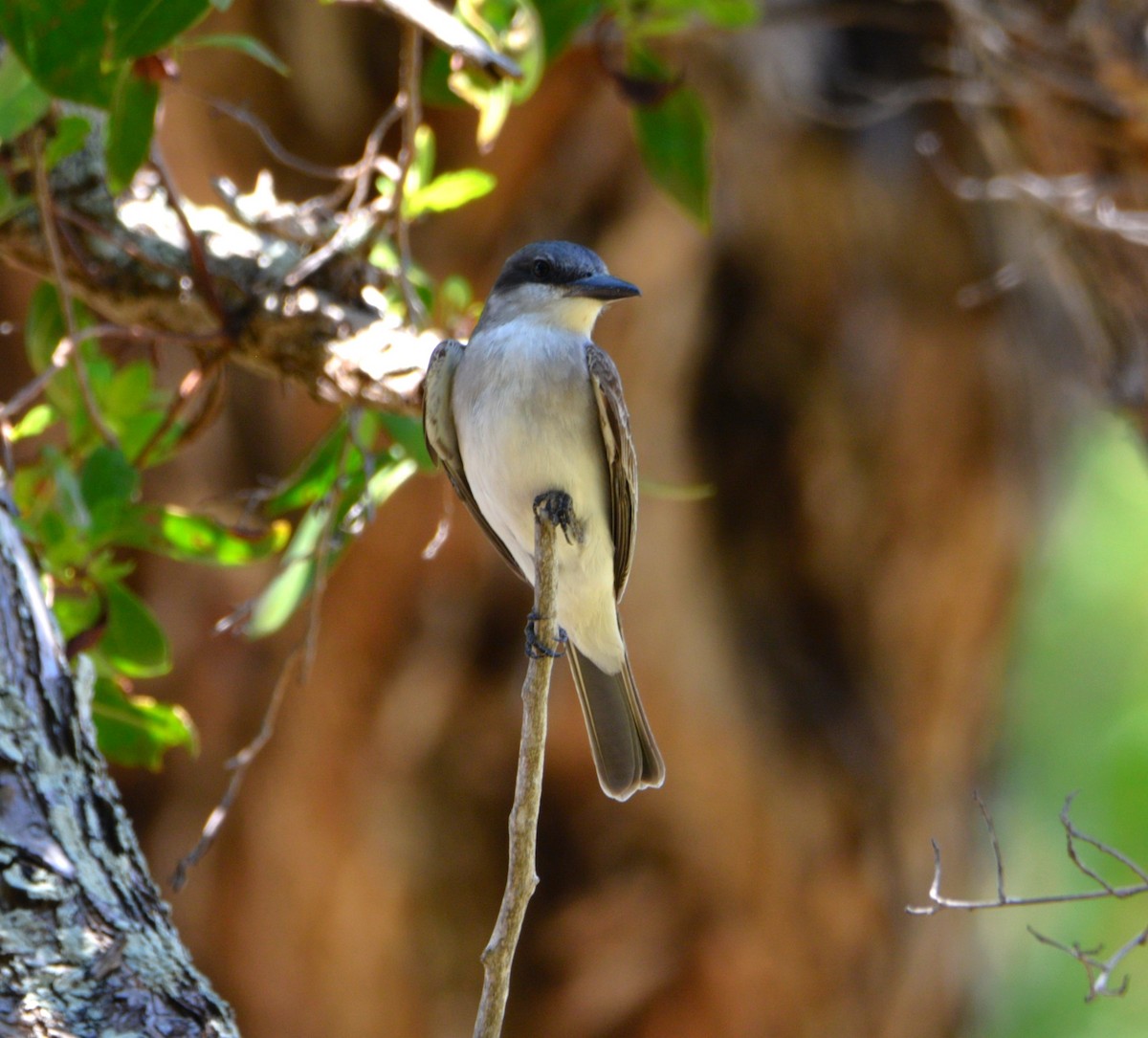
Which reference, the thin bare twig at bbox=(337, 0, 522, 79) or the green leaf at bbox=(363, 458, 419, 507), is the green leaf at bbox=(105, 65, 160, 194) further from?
the green leaf at bbox=(363, 458, 419, 507)

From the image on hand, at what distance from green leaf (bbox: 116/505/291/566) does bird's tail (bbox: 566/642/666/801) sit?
87cm

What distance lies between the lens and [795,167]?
21.0 feet

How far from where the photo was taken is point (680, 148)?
4035 millimetres

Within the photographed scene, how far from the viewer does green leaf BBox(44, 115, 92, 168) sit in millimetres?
3168

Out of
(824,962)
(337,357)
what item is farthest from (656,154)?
(824,962)

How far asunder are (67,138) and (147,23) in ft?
1.63

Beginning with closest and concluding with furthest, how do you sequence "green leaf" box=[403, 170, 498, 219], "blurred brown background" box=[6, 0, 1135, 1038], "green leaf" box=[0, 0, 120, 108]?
"green leaf" box=[0, 0, 120, 108]
"green leaf" box=[403, 170, 498, 219]
"blurred brown background" box=[6, 0, 1135, 1038]

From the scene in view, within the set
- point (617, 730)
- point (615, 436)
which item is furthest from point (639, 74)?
point (617, 730)

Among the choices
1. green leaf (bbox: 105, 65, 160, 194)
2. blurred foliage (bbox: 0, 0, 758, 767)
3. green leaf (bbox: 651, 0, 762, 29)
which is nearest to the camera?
blurred foliage (bbox: 0, 0, 758, 767)

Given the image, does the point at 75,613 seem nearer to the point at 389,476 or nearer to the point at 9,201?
the point at 389,476

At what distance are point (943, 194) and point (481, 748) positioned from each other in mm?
3499

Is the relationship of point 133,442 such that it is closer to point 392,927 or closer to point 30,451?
point 30,451

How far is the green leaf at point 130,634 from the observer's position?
11.0 feet

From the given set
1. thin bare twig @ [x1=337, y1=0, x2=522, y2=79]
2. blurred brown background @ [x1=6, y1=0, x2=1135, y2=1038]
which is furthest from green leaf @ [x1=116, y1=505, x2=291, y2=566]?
blurred brown background @ [x1=6, y1=0, x2=1135, y2=1038]
